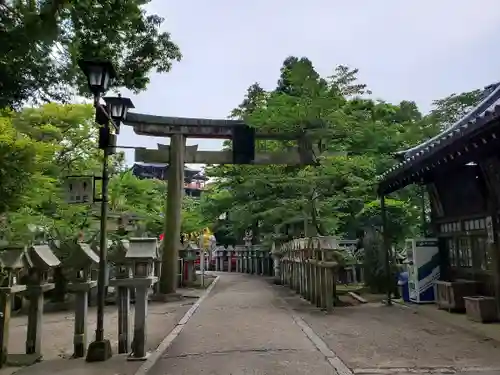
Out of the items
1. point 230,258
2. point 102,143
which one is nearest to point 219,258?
point 230,258

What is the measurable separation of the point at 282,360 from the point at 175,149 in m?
→ 11.2

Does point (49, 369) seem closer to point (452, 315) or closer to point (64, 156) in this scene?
point (452, 315)

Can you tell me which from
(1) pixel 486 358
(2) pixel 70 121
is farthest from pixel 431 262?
(2) pixel 70 121

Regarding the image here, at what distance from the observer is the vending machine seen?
1297 cm

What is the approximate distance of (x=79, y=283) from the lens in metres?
7.57

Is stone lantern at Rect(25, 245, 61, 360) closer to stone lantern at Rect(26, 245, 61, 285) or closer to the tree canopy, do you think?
stone lantern at Rect(26, 245, 61, 285)

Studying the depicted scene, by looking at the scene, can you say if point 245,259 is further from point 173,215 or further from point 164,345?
point 164,345

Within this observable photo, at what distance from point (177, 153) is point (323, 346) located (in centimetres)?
1061

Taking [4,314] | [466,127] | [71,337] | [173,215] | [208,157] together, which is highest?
[208,157]

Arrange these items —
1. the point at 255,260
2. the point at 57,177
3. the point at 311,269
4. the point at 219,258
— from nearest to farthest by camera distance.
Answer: the point at 311,269
the point at 57,177
the point at 255,260
the point at 219,258

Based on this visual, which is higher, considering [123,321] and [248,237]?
[248,237]

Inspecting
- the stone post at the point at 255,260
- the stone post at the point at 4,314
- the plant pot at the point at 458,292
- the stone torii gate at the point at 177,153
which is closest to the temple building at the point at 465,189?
the plant pot at the point at 458,292

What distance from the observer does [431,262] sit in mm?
13047

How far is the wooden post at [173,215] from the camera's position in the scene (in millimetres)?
16562
